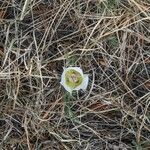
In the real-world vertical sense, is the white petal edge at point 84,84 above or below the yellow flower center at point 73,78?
below

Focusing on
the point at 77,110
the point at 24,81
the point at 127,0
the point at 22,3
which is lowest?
the point at 77,110

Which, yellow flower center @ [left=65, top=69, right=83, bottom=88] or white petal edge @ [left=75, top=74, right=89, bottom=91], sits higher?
yellow flower center @ [left=65, top=69, right=83, bottom=88]

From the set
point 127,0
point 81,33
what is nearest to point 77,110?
point 81,33

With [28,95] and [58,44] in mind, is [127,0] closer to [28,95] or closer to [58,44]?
[58,44]

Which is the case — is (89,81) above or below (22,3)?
below
